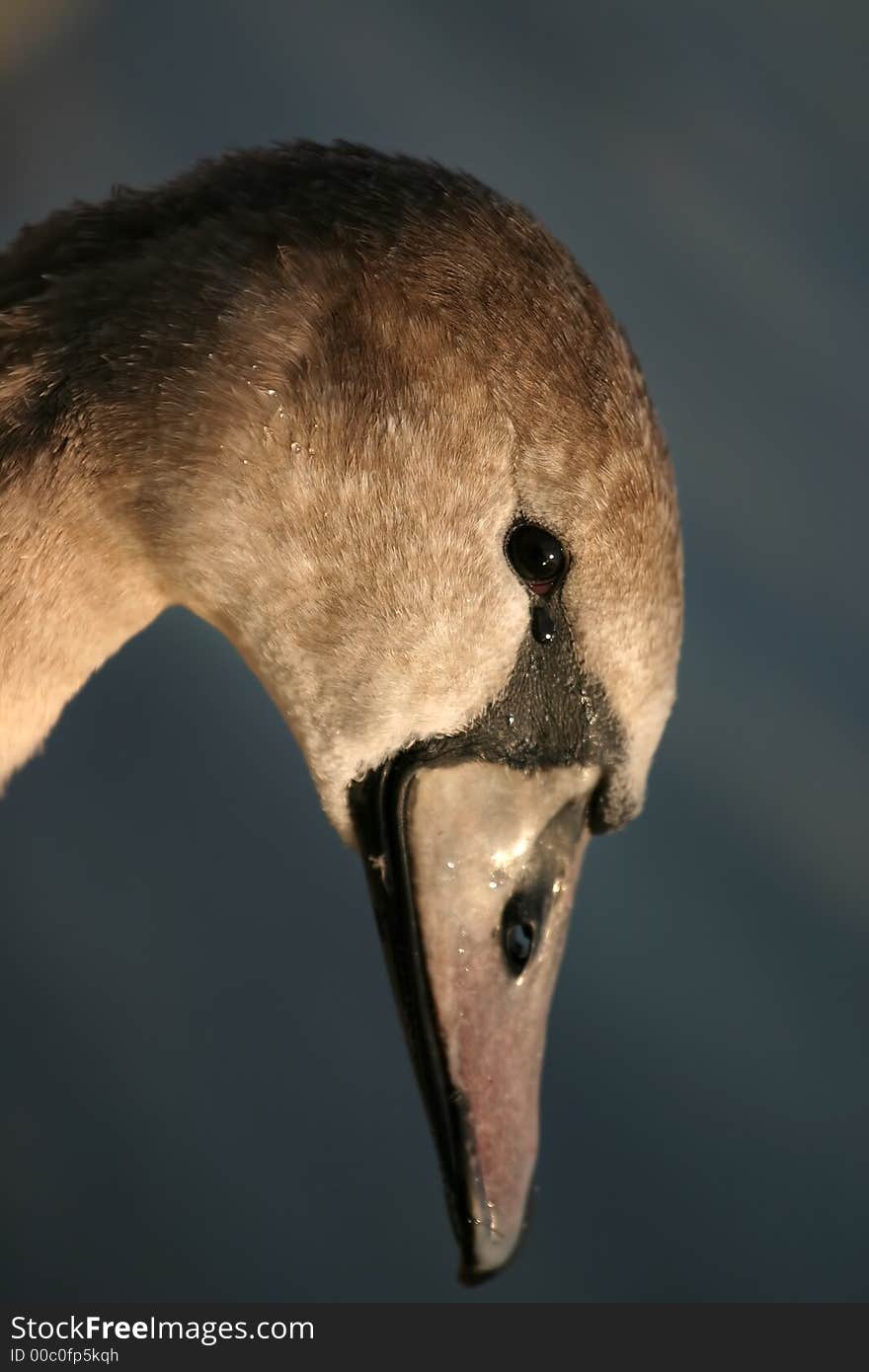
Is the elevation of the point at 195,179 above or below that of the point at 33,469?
above

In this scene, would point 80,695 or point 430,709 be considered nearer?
point 430,709

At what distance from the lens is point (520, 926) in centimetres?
76

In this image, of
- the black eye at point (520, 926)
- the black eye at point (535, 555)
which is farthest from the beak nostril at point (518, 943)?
the black eye at point (535, 555)

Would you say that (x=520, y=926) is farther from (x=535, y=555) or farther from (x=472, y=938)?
(x=535, y=555)

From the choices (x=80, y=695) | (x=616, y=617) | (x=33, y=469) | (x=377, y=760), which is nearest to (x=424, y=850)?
(x=377, y=760)

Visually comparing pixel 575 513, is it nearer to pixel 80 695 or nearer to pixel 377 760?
pixel 377 760

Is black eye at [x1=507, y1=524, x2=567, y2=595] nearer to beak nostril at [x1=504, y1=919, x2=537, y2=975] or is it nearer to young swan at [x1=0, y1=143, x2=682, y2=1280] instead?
young swan at [x1=0, y1=143, x2=682, y2=1280]

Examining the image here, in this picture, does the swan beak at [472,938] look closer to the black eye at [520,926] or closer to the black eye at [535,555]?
the black eye at [520,926]

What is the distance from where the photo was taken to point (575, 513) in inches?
27.7

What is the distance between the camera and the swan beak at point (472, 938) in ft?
2.46

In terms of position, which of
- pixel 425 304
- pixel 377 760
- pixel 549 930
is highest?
pixel 425 304

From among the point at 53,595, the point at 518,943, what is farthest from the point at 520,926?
the point at 53,595

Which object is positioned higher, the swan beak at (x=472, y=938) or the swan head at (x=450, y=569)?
the swan head at (x=450, y=569)

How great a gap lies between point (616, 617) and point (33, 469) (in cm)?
32
